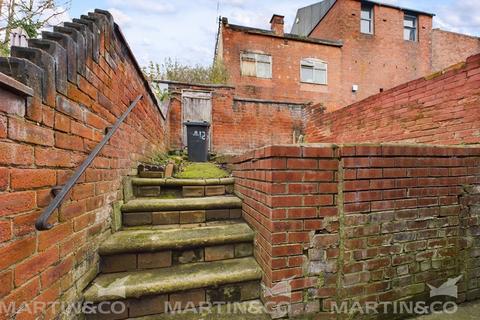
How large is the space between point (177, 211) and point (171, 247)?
40cm

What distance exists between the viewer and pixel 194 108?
280 inches

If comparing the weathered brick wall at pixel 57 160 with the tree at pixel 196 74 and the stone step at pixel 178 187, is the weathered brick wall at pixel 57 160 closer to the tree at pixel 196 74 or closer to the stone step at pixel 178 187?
the stone step at pixel 178 187

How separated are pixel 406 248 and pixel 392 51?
15.4 metres

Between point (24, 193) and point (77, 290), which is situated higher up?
point (24, 193)

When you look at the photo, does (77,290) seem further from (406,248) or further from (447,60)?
(447,60)

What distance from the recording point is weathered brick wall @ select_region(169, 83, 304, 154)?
7.08m

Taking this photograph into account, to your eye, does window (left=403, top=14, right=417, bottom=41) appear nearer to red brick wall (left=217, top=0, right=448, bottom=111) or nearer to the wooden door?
red brick wall (left=217, top=0, right=448, bottom=111)

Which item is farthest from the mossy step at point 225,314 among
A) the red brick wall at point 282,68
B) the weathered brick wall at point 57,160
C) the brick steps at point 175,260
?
the red brick wall at point 282,68

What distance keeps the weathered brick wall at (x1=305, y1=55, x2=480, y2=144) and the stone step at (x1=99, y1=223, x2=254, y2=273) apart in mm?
2267

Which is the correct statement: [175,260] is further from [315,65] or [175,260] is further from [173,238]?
[315,65]

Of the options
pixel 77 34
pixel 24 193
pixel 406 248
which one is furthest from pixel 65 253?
pixel 406 248

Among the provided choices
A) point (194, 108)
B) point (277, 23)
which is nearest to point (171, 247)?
point (194, 108)

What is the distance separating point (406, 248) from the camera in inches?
66.2

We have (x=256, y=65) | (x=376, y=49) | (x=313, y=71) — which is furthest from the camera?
(x=376, y=49)
